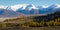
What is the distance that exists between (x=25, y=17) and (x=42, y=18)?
0.47 meters

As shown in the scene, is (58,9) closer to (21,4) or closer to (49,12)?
(49,12)

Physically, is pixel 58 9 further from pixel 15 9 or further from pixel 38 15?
pixel 15 9

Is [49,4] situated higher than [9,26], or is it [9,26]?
[49,4]

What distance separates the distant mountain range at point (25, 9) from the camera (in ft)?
29.8

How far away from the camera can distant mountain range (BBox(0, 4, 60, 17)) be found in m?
9.08

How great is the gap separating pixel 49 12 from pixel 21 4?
803 millimetres

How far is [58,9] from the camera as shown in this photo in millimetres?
9102

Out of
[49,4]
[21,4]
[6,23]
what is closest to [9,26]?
[6,23]

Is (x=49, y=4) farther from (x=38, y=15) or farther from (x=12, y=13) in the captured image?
(x=12, y=13)

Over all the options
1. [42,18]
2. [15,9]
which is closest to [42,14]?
[42,18]

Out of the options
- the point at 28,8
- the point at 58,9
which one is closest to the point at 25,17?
the point at 28,8

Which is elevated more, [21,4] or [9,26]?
[21,4]

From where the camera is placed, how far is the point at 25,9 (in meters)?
9.15

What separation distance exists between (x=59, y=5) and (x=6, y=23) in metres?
1.52
